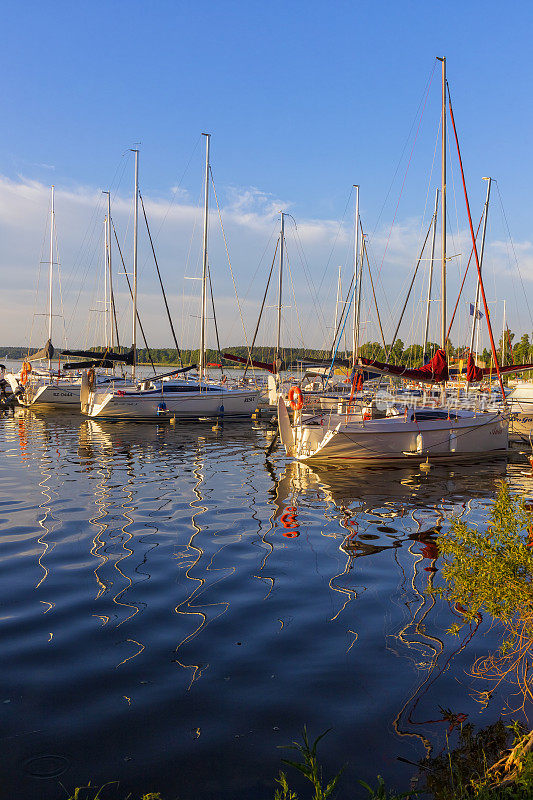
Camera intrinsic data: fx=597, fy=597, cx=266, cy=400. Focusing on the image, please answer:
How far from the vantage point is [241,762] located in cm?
473

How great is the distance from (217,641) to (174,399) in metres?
30.3

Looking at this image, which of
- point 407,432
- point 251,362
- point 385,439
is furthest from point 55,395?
point 407,432

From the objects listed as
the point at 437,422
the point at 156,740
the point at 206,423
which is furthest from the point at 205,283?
the point at 156,740

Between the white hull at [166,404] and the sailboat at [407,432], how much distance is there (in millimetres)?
14859

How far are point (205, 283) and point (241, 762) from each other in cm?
3677

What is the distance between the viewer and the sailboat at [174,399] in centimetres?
3588

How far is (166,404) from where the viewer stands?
3638 cm

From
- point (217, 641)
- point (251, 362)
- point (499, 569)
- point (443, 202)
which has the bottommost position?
point (217, 641)

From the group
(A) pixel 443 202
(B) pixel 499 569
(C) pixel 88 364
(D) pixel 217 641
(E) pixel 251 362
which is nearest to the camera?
(B) pixel 499 569

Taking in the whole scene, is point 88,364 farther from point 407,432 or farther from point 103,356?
point 407,432

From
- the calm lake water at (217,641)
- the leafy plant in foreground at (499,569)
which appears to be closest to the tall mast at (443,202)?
the calm lake water at (217,641)

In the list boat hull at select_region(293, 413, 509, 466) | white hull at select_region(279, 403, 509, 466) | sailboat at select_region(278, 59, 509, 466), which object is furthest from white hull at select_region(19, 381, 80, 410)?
boat hull at select_region(293, 413, 509, 466)

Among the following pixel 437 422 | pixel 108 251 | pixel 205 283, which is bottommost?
pixel 437 422

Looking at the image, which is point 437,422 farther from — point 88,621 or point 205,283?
point 205,283
